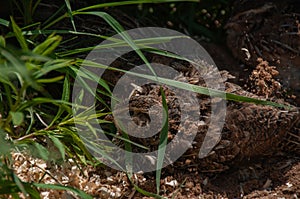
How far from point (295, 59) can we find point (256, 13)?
22 cm

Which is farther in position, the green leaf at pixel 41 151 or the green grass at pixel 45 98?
the green leaf at pixel 41 151

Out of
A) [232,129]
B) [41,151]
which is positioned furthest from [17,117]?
[232,129]

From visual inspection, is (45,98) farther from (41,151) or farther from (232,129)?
(232,129)

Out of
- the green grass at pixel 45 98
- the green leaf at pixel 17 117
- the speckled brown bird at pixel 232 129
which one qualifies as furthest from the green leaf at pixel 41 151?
the speckled brown bird at pixel 232 129

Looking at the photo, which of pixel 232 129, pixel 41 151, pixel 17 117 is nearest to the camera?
pixel 17 117

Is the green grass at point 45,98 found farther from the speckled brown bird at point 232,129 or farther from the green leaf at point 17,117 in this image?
the speckled brown bird at point 232,129

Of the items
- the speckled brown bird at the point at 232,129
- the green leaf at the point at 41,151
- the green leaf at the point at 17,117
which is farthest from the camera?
the speckled brown bird at the point at 232,129

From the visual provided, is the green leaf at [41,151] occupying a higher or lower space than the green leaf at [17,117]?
lower

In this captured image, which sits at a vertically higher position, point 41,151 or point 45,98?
point 45,98

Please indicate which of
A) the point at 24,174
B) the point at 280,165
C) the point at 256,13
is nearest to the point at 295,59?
the point at 256,13

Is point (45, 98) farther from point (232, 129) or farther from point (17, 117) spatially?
point (232, 129)

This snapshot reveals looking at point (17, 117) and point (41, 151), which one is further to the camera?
point (41, 151)

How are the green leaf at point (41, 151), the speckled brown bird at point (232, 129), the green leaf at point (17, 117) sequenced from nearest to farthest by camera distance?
the green leaf at point (17, 117)
the green leaf at point (41, 151)
the speckled brown bird at point (232, 129)

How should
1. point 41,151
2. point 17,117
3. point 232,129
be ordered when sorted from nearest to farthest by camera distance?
point 17,117 < point 41,151 < point 232,129
